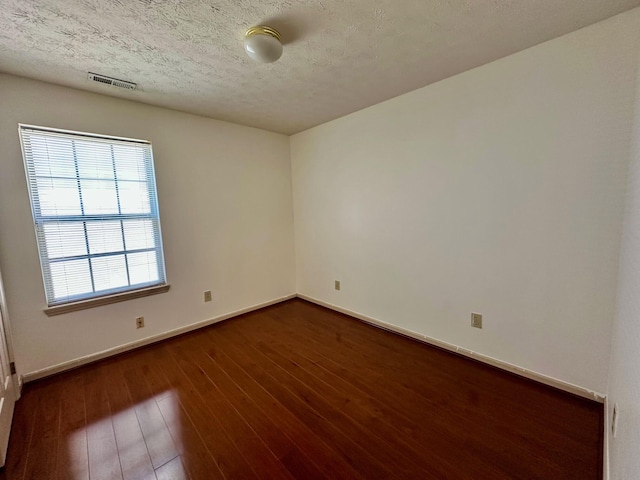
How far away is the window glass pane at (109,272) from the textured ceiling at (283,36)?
153cm

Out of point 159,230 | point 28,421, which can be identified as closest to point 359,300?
point 159,230

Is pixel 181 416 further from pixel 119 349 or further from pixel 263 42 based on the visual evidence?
pixel 263 42

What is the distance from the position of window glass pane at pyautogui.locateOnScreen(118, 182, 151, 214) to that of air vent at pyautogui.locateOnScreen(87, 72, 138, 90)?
2.82 feet

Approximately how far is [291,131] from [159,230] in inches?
84.2

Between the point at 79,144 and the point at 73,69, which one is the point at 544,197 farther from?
the point at 79,144

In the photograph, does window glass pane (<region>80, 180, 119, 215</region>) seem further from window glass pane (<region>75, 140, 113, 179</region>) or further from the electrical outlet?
the electrical outlet

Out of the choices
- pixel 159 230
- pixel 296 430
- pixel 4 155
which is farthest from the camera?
pixel 159 230

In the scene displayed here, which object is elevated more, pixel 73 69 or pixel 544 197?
pixel 73 69

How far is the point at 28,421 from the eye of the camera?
1.74 metres

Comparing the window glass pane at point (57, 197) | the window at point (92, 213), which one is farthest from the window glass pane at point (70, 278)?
the window glass pane at point (57, 197)

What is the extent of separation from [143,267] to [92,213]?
672 mm

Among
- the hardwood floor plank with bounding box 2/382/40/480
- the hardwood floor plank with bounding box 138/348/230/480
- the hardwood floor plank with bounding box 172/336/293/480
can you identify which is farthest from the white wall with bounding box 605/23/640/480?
the hardwood floor plank with bounding box 2/382/40/480

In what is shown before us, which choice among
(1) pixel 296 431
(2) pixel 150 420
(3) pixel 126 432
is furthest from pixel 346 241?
(3) pixel 126 432

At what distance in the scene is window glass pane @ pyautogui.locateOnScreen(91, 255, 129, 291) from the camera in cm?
246
